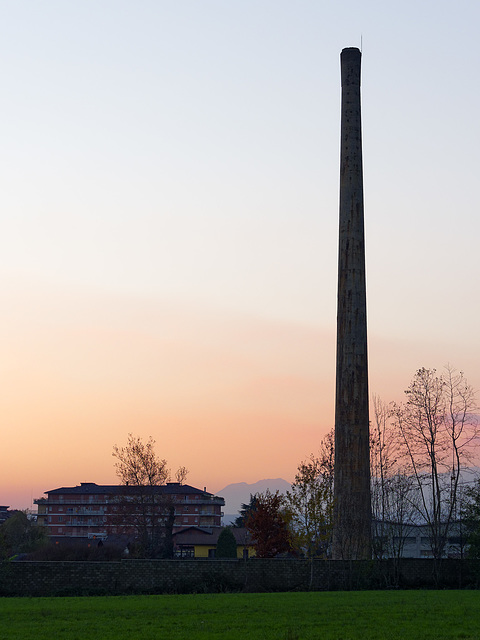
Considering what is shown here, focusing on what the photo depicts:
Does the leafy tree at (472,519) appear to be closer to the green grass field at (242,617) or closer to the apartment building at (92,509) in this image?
the green grass field at (242,617)

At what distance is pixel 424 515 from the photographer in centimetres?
4681

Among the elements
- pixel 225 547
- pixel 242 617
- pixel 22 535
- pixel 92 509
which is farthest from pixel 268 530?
pixel 92 509

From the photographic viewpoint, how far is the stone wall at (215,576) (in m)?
30.2

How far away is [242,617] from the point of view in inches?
797

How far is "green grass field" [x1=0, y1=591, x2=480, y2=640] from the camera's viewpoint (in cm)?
1691

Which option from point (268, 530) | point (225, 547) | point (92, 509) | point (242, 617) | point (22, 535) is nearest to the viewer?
point (242, 617)

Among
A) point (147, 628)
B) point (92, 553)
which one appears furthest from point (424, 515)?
point (147, 628)

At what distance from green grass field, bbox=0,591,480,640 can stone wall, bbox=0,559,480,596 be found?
275 centimetres

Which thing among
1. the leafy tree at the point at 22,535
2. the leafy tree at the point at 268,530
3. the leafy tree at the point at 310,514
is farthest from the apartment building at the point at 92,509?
the leafy tree at the point at 310,514

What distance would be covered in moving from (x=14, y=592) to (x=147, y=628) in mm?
13954

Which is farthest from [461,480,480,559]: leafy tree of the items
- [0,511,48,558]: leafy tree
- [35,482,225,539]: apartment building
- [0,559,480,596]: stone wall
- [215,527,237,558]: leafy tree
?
[35,482,225,539]: apartment building

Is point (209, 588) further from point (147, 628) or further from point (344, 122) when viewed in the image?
point (344, 122)

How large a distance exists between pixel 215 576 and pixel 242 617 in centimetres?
1208

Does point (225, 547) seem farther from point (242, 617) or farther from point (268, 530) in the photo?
point (242, 617)
